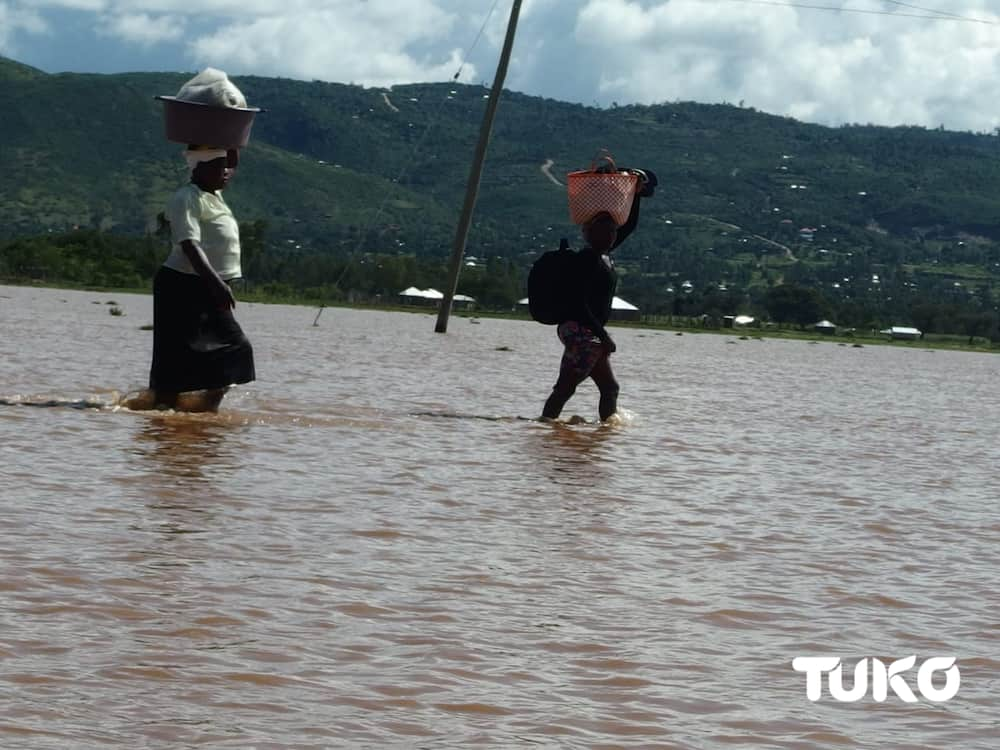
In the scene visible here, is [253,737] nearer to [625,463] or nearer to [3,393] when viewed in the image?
[625,463]

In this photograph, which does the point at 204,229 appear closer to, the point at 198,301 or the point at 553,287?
the point at 198,301

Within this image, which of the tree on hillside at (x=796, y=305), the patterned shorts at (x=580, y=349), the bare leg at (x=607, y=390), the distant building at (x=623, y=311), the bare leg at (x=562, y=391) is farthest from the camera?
the tree on hillside at (x=796, y=305)

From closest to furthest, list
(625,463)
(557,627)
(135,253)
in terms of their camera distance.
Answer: (557,627) < (625,463) < (135,253)

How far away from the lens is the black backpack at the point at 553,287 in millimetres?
13742

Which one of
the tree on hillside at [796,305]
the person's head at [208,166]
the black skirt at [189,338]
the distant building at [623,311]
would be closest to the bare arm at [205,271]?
the black skirt at [189,338]

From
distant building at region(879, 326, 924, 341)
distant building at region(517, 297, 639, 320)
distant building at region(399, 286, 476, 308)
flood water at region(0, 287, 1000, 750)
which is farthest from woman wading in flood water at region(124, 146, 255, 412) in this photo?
distant building at region(879, 326, 924, 341)

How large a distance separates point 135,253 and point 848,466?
121865 mm

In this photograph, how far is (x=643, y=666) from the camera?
5.29 meters

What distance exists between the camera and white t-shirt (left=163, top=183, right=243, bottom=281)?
39.2 feet

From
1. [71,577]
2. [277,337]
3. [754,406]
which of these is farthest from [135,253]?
[71,577]

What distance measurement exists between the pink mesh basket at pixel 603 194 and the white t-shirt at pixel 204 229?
9.39ft

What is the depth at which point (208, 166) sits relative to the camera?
485 inches

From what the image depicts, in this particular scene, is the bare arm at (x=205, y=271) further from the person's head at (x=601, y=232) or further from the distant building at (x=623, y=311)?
the distant building at (x=623, y=311)

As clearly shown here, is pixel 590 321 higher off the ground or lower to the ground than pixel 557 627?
higher
